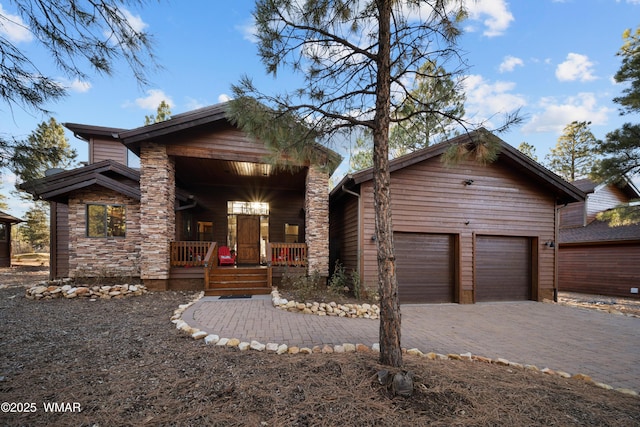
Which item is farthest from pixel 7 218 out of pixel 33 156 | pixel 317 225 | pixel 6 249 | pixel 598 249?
pixel 598 249

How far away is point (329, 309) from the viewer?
562 centimetres

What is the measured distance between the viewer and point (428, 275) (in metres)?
7.54

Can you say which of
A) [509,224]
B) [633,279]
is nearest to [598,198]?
[633,279]

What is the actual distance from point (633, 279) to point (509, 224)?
25.5 feet

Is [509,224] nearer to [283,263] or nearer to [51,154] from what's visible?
[283,263]

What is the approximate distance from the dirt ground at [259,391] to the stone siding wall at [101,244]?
4.88 metres

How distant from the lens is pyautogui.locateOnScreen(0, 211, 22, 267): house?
54.3 feet

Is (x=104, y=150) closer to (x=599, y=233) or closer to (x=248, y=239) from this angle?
(x=248, y=239)

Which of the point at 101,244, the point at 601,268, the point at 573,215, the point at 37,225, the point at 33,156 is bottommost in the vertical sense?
the point at 601,268

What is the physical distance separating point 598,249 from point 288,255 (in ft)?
46.0

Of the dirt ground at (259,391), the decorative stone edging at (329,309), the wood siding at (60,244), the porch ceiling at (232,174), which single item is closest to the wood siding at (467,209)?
the decorative stone edging at (329,309)

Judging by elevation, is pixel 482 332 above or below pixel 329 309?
below

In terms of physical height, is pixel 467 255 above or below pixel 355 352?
above

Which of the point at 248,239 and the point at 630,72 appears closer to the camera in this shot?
the point at 630,72
